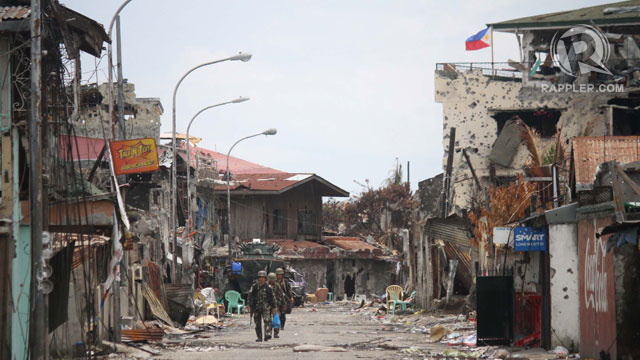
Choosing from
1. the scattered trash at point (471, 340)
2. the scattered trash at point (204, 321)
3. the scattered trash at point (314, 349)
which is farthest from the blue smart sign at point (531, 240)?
the scattered trash at point (204, 321)

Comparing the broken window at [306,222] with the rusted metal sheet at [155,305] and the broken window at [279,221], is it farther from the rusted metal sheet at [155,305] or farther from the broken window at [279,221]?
the rusted metal sheet at [155,305]

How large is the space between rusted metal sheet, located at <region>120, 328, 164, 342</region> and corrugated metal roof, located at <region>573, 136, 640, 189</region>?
10.7 metres

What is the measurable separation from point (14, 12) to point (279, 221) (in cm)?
5035

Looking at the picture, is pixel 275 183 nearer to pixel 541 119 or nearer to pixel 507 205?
pixel 541 119

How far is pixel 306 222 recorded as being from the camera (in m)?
67.9

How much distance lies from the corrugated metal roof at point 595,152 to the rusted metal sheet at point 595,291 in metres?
3.22

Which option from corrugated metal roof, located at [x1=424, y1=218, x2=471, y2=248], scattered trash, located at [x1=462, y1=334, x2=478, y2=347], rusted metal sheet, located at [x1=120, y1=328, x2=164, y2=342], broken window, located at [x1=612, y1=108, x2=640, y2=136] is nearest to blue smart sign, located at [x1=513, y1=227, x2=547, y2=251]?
scattered trash, located at [x1=462, y1=334, x2=478, y2=347]

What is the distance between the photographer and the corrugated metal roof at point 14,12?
53.2ft

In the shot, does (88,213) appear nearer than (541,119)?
Yes

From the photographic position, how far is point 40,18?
1414 cm

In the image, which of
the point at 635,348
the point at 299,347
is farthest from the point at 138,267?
the point at 635,348

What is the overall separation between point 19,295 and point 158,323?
1151cm

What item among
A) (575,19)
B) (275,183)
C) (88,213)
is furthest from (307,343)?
(275,183)

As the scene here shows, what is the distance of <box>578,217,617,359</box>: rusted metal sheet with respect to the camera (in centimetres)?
1598
